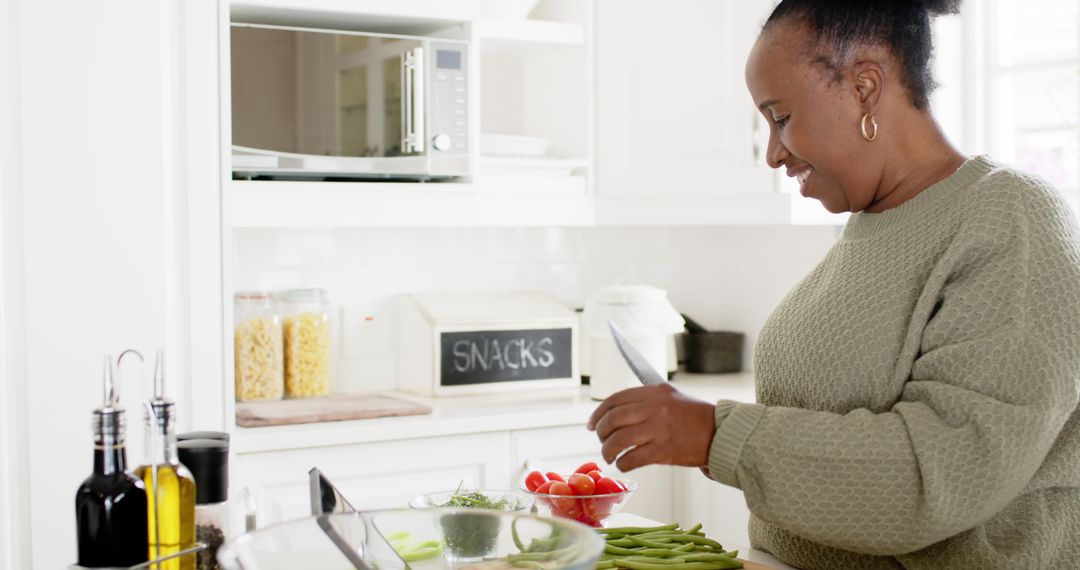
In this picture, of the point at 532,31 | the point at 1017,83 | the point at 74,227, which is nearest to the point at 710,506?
the point at 532,31

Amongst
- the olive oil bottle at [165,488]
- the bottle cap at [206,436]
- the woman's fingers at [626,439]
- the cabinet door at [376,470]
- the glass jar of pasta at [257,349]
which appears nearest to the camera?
the olive oil bottle at [165,488]

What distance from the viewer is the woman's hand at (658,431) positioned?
1308mm

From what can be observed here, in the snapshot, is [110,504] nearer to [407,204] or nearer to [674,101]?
[407,204]

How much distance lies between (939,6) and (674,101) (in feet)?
5.13

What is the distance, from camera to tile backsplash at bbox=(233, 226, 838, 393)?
2986mm

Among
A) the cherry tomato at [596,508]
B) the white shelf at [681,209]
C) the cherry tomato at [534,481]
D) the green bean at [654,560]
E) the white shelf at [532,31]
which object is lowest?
the green bean at [654,560]

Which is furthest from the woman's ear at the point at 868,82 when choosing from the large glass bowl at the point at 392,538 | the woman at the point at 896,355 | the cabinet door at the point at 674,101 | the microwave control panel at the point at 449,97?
the cabinet door at the point at 674,101

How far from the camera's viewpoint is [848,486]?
1260 millimetres

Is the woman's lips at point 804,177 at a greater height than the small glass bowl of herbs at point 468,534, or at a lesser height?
greater

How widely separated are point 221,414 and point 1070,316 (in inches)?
60.6

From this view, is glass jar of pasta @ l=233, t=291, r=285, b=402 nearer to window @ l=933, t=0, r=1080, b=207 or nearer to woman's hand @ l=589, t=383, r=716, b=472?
woman's hand @ l=589, t=383, r=716, b=472

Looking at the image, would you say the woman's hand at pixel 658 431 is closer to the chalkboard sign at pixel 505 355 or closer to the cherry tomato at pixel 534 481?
the cherry tomato at pixel 534 481

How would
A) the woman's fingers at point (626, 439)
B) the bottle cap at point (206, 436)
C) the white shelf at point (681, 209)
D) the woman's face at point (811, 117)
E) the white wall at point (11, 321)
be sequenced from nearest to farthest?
the bottle cap at point (206, 436) < the woman's fingers at point (626, 439) < the woman's face at point (811, 117) < the white wall at point (11, 321) < the white shelf at point (681, 209)

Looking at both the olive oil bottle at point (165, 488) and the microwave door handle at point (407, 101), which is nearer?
the olive oil bottle at point (165, 488)
